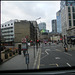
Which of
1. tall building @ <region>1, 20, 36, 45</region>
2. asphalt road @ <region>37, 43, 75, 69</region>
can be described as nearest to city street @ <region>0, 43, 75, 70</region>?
asphalt road @ <region>37, 43, 75, 69</region>

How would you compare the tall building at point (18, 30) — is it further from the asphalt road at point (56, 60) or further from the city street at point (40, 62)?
the city street at point (40, 62)

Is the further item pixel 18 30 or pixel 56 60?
pixel 18 30

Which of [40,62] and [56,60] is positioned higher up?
[56,60]

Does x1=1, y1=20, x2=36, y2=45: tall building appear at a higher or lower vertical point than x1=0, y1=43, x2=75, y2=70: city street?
higher

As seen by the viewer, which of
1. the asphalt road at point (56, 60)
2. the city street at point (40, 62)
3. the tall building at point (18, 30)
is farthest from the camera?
the tall building at point (18, 30)

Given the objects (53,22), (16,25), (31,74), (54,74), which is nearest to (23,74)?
(31,74)

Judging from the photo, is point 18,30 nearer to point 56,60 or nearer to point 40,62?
point 40,62

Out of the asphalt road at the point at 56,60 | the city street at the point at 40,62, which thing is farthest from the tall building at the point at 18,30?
the city street at the point at 40,62

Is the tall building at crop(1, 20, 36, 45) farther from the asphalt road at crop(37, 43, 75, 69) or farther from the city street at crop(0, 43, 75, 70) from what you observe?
the city street at crop(0, 43, 75, 70)

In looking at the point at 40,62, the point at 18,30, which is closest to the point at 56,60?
the point at 40,62

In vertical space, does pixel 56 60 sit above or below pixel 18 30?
below

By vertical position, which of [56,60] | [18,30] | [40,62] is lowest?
[40,62]

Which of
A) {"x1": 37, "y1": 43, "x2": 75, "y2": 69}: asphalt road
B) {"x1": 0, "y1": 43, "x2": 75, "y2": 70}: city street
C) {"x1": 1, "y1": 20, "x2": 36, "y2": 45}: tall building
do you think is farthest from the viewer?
{"x1": 1, "y1": 20, "x2": 36, "y2": 45}: tall building

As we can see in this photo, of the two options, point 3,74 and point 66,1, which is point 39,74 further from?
point 66,1
